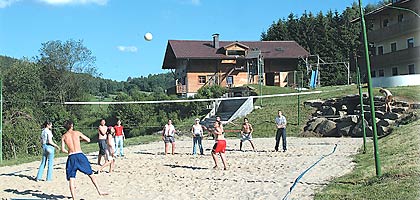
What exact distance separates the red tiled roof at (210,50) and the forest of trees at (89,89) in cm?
402

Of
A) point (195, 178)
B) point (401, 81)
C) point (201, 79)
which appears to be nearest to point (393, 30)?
point (401, 81)

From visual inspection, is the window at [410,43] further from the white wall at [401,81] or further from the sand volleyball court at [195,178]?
the sand volleyball court at [195,178]

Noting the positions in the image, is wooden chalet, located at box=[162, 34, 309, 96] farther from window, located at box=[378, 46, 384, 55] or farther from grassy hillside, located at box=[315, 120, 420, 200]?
grassy hillside, located at box=[315, 120, 420, 200]

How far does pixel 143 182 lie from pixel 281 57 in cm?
3796

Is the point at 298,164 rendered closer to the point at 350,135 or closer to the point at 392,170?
the point at 392,170

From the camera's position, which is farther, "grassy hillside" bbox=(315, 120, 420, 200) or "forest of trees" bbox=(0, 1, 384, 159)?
"forest of trees" bbox=(0, 1, 384, 159)

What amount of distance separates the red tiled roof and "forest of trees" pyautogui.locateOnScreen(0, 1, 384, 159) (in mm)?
4018

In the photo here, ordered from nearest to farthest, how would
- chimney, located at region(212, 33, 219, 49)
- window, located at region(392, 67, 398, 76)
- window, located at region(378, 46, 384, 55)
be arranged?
window, located at region(392, 67, 398, 76) → window, located at region(378, 46, 384, 55) → chimney, located at region(212, 33, 219, 49)

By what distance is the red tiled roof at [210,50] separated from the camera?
147 ft

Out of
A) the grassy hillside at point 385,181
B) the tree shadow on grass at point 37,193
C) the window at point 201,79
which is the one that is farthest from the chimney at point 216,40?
the tree shadow on grass at point 37,193

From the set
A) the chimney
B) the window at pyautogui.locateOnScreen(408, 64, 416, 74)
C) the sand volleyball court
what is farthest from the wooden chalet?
the sand volleyball court

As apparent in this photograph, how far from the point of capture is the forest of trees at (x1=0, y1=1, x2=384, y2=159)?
30.2 m

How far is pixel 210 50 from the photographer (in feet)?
154

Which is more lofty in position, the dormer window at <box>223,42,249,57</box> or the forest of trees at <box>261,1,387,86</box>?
the forest of trees at <box>261,1,387,86</box>
